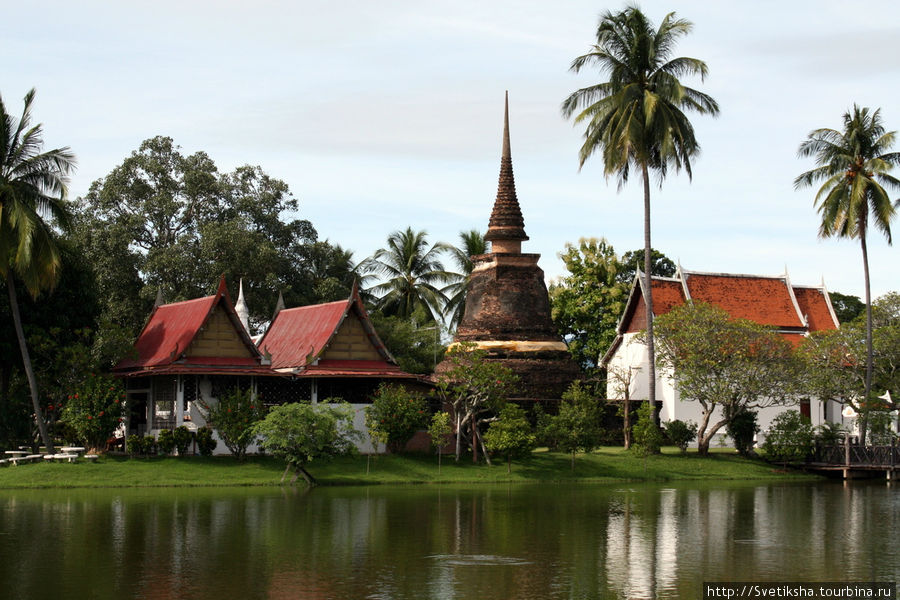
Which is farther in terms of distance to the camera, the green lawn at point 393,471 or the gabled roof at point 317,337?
the gabled roof at point 317,337

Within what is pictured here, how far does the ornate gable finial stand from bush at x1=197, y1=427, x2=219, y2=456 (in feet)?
43.1

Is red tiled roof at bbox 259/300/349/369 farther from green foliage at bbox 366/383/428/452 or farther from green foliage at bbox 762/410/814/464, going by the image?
green foliage at bbox 762/410/814/464

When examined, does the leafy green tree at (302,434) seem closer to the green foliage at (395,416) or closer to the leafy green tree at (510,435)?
the green foliage at (395,416)

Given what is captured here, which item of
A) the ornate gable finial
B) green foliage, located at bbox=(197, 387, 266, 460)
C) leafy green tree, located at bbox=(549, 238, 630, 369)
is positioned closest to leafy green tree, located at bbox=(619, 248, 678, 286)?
leafy green tree, located at bbox=(549, 238, 630, 369)

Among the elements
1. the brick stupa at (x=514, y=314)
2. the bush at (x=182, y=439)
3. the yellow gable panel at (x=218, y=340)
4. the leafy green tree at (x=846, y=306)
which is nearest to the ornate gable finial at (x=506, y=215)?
the brick stupa at (x=514, y=314)

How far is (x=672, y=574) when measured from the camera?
18.0 meters

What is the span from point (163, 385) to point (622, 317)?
22527 mm

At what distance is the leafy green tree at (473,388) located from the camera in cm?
3588

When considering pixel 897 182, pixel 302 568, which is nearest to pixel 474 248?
pixel 897 182

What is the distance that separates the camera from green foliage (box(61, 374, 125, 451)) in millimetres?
34031

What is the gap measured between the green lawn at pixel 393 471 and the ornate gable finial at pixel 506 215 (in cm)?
819

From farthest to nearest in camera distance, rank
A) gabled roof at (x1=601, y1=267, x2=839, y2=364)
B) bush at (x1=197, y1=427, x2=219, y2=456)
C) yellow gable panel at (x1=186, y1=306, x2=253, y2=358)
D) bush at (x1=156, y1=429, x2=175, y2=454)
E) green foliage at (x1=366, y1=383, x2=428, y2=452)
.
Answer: gabled roof at (x1=601, y1=267, x2=839, y2=364)
yellow gable panel at (x1=186, y1=306, x2=253, y2=358)
green foliage at (x1=366, y1=383, x2=428, y2=452)
bush at (x1=197, y1=427, x2=219, y2=456)
bush at (x1=156, y1=429, x2=175, y2=454)

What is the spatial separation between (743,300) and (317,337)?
71.6ft

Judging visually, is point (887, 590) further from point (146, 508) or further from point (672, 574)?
point (146, 508)
